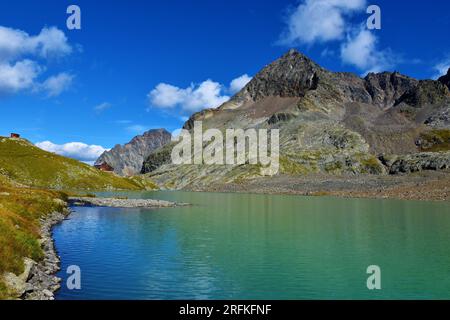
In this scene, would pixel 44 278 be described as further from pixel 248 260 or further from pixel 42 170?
pixel 42 170

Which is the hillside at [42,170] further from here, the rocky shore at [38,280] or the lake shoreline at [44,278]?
the rocky shore at [38,280]

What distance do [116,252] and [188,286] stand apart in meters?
14.5

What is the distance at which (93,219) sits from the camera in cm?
7150

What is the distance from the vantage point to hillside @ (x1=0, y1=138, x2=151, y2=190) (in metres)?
168

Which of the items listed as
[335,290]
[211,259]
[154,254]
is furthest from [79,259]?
[335,290]

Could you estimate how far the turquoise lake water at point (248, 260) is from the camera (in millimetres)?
29328

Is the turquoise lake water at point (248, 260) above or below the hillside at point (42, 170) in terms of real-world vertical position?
below

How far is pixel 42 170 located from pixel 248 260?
6197 inches

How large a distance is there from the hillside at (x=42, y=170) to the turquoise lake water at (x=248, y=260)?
366 ft

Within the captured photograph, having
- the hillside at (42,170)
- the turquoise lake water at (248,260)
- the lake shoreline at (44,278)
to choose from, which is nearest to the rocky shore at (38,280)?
the lake shoreline at (44,278)

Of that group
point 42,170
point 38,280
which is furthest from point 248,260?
point 42,170

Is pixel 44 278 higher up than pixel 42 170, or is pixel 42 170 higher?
pixel 42 170

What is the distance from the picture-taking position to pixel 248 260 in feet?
130
